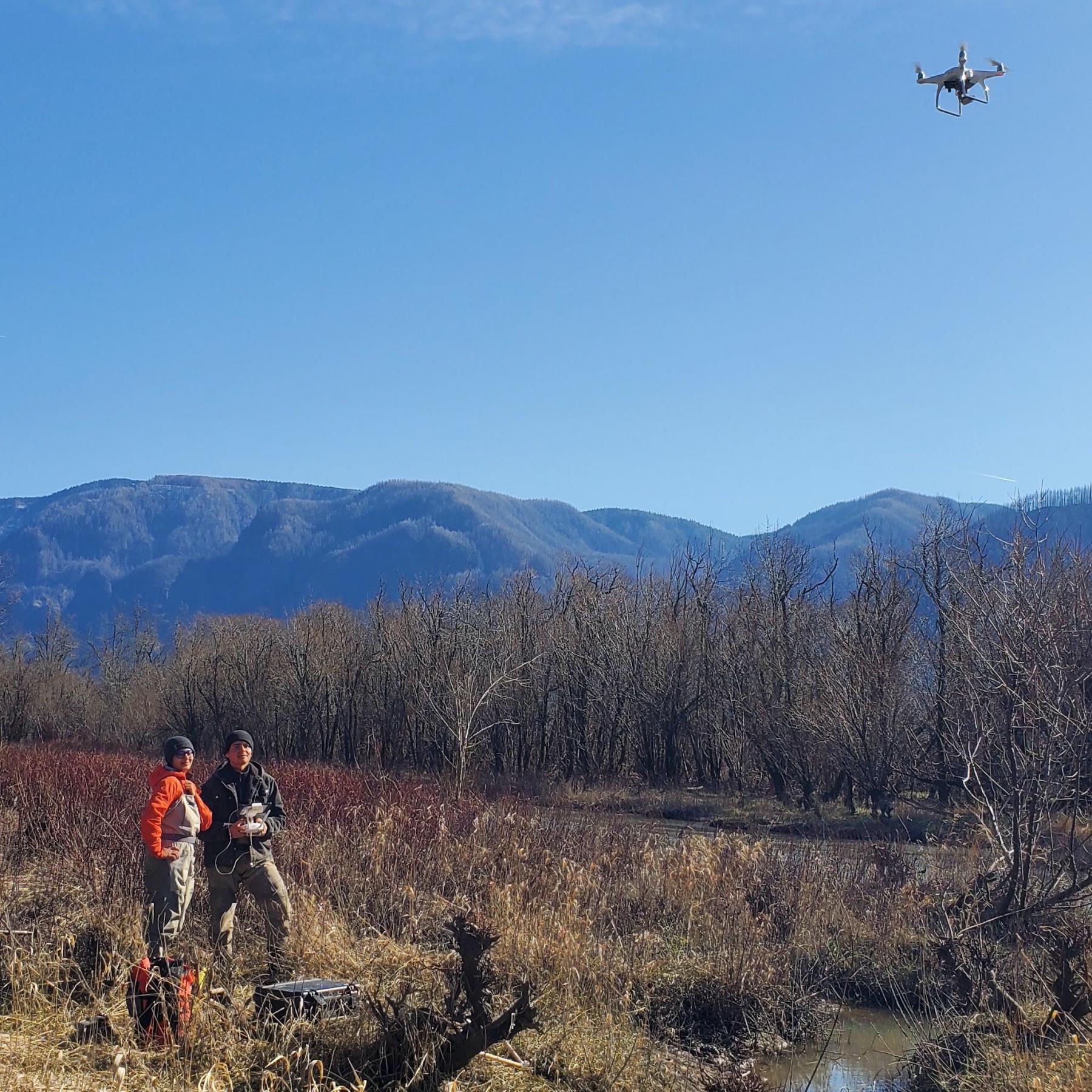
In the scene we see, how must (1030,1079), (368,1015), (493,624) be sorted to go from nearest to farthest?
(1030,1079) → (368,1015) → (493,624)

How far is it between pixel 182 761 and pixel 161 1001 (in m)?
1.75

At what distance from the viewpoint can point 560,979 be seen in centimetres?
857

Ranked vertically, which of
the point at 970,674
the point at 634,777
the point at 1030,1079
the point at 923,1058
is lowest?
the point at 634,777

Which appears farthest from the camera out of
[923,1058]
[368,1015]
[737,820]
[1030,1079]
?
[737,820]

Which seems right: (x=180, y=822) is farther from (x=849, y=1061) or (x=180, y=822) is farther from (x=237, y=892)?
(x=849, y=1061)

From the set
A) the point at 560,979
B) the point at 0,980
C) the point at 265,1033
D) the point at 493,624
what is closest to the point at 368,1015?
the point at 265,1033

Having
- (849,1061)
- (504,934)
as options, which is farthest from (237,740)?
(849,1061)

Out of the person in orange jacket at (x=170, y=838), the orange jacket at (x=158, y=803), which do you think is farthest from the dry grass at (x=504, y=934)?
the orange jacket at (x=158, y=803)

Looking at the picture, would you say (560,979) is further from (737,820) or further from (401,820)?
(737,820)

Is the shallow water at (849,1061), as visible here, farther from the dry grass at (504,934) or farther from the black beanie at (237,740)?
the black beanie at (237,740)

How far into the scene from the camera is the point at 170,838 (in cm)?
783

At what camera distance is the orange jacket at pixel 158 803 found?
765 centimetres

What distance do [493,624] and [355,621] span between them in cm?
1126

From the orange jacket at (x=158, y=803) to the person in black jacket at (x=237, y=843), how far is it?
409mm
